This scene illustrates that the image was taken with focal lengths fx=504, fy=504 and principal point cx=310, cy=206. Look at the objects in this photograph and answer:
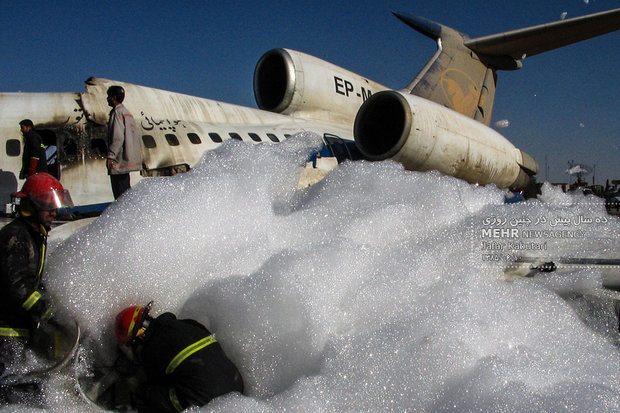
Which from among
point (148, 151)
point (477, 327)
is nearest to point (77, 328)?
point (477, 327)

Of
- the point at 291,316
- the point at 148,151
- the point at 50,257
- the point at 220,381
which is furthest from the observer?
A: the point at 148,151

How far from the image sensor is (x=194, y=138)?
7.27 meters

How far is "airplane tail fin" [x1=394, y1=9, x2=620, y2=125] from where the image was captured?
10062 mm

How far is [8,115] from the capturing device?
20.2ft

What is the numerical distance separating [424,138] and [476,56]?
528cm

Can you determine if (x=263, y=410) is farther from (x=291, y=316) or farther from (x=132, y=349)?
(x=132, y=349)

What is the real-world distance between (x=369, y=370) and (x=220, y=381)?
642mm

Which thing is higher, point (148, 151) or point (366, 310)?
point (148, 151)

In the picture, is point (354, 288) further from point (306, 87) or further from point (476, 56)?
point (476, 56)

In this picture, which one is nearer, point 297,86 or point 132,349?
point 132,349

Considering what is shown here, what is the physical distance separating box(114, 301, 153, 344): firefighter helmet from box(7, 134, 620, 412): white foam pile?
0.47ft

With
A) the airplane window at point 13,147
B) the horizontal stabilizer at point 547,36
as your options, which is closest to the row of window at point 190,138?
the airplane window at point 13,147

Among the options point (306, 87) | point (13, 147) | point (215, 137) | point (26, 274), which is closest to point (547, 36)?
point (306, 87)

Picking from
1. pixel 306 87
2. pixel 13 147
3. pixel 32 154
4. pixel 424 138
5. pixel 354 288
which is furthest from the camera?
pixel 306 87
